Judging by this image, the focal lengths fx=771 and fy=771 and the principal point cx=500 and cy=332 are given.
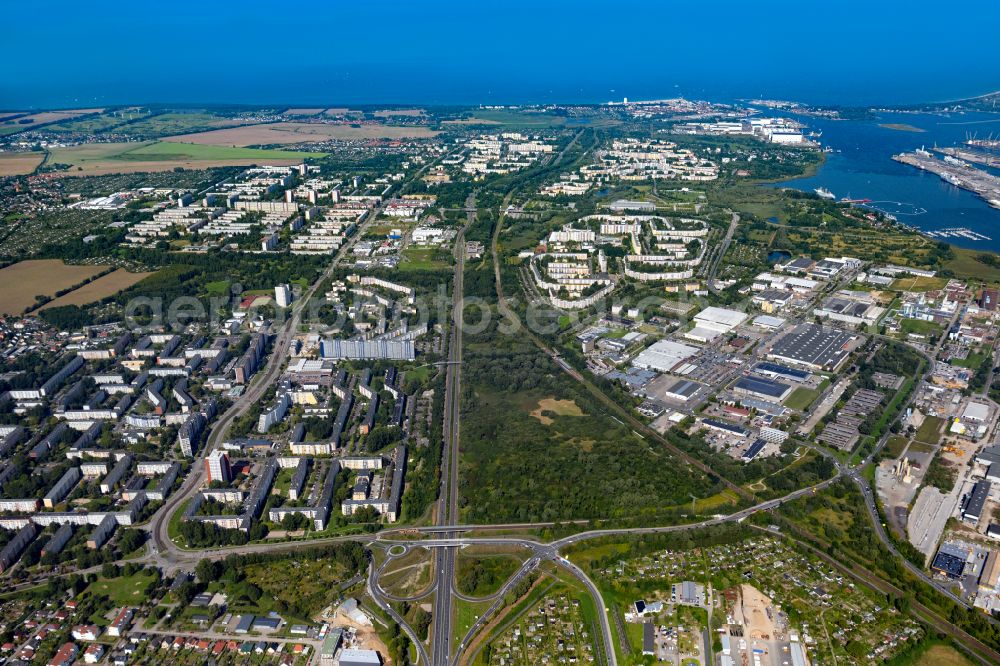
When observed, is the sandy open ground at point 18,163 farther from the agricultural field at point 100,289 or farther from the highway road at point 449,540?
the highway road at point 449,540

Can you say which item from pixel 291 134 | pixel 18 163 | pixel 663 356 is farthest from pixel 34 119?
pixel 663 356

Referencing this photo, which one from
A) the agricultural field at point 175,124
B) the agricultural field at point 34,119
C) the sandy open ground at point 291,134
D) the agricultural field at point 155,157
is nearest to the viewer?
the agricultural field at point 155,157

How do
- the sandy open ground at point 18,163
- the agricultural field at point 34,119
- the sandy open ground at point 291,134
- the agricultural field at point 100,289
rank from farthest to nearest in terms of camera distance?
1. the agricultural field at point 34,119
2. the sandy open ground at point 291,134
3. the sandy open ground at point 18,163
4. the agricultural field at point 100,289

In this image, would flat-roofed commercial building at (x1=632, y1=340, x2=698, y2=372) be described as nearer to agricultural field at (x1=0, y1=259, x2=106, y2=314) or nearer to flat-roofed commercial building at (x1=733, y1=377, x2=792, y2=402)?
flat-roofed commercial building at (x1=733, y1=377, x2=792, y2=402)

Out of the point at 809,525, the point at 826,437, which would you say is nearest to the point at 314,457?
the point at 809,525

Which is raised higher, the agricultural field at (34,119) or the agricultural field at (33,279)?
the agricultural field at (34,119)

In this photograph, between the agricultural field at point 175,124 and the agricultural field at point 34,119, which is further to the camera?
the agricultural field at point 34,119

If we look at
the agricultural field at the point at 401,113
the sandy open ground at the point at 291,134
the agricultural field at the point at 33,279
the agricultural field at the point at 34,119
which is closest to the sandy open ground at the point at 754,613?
the agricultural field at the point at 33,279

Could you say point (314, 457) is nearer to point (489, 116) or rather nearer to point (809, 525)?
point (809, 525)
